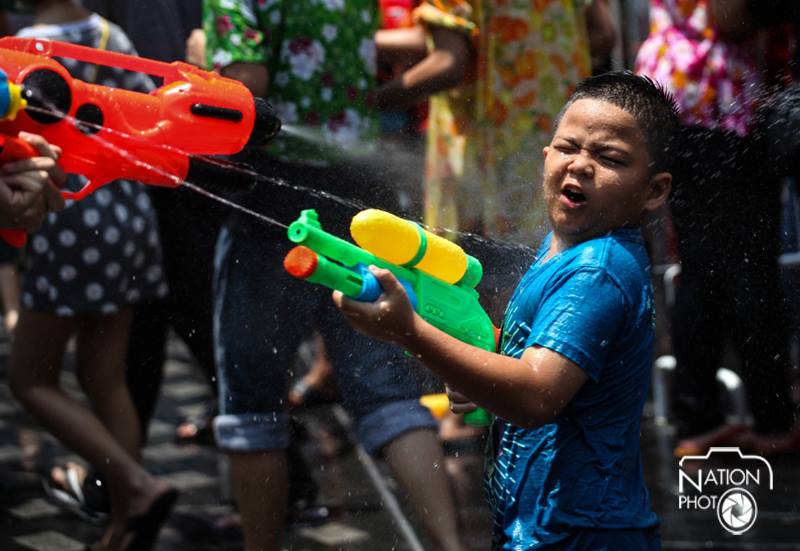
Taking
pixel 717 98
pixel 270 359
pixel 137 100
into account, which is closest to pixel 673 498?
pixel 717 98

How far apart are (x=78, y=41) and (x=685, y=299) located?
187 centimetres

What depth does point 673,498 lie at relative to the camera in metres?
3.71

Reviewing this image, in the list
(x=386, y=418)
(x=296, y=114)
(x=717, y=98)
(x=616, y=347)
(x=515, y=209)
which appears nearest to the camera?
(x=616, y=347)

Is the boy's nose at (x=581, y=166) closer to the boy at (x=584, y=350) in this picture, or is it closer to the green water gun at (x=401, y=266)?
the boy at (x=584, y=350)

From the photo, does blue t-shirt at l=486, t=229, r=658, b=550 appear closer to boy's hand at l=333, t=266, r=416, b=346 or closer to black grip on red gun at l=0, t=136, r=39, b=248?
boy's hand at l=333, t=266, r=416, b=346

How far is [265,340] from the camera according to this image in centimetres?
291

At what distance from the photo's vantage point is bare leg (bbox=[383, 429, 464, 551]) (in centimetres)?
269

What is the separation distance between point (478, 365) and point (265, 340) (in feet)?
3.88

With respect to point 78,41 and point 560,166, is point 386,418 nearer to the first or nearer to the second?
point 560,166

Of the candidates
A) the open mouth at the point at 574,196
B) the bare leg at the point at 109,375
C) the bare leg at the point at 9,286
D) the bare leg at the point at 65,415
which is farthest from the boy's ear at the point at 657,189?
the bare leg at the point at 9,286

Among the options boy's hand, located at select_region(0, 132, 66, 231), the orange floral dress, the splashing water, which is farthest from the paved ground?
boy's hand, located at select_region(0, 132, 66, 231)

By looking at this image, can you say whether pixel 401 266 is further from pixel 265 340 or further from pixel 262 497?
pixel 262 497

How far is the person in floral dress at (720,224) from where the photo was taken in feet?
10.1

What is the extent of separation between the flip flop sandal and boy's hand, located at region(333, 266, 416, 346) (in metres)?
2.13
